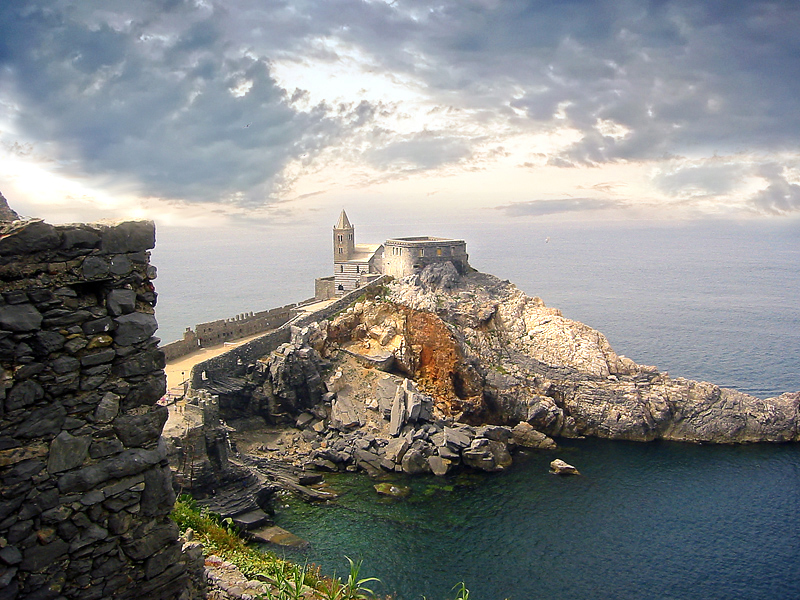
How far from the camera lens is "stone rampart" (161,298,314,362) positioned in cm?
4056

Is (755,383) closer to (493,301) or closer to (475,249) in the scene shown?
(493,301)

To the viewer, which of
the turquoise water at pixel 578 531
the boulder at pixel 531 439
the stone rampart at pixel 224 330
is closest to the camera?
the turquoise water at pixel 578 531

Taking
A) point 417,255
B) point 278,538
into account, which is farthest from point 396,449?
point 417,255

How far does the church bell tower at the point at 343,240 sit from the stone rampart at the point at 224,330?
985cm

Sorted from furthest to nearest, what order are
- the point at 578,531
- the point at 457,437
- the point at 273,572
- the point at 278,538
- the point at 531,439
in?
the point at 531,439
the point at 457,437
the point at 578,531
the point at 278,538
the point at 273,572

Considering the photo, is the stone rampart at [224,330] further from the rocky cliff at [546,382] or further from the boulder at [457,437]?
the boulder at [457,437]

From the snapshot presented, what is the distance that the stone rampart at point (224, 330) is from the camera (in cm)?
4056

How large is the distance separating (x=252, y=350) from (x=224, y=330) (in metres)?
3.62

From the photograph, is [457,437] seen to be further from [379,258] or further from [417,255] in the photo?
[379,258]

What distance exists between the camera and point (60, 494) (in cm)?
649

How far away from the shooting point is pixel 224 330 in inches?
Answer: 1753

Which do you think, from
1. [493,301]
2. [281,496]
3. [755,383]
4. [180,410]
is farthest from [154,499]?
[755,383]

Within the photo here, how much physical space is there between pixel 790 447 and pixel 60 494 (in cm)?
5005

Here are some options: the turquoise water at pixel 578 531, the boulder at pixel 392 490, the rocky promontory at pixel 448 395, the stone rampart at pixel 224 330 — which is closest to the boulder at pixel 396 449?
the rocky promontory at pixel 448 395
